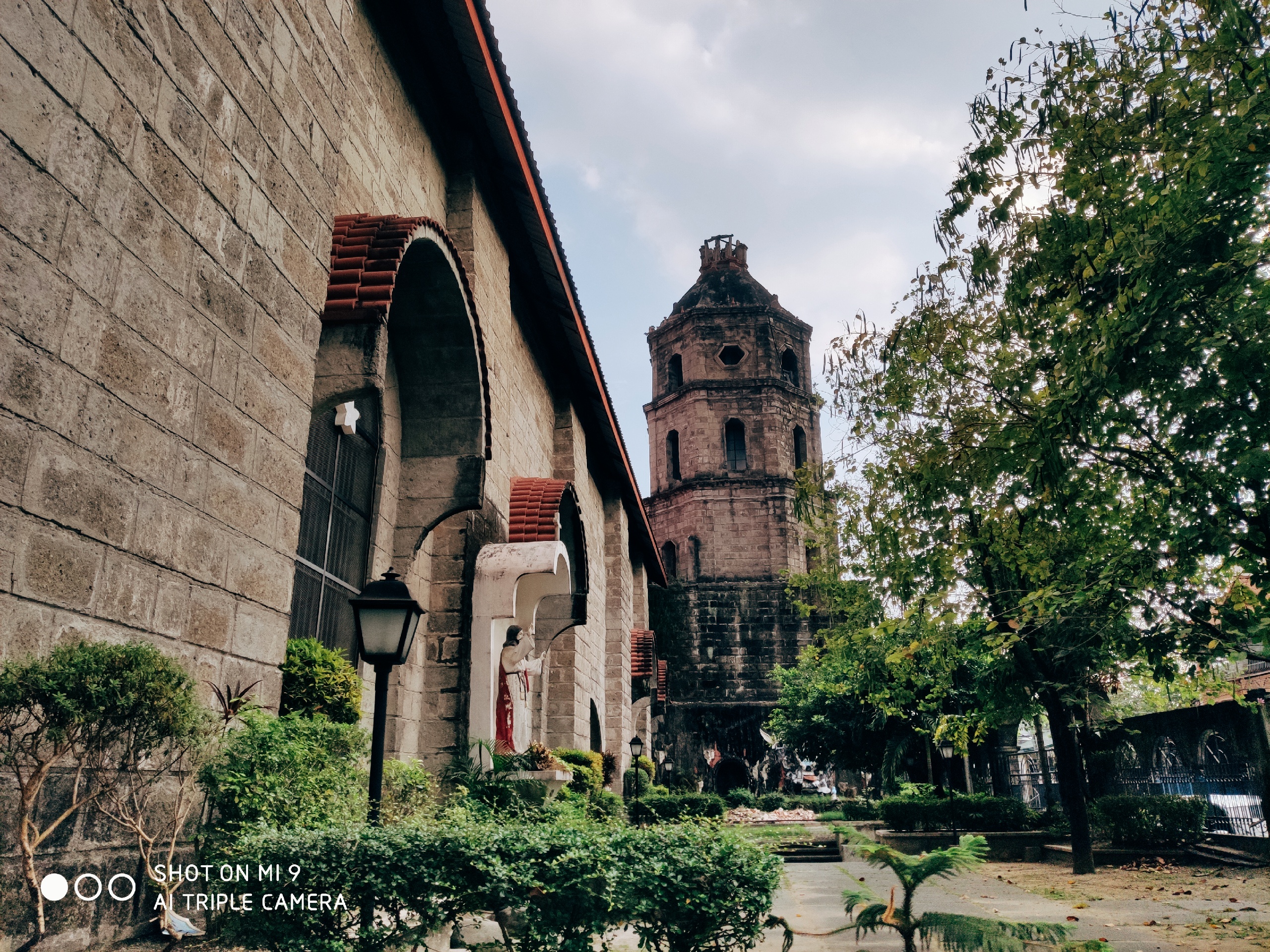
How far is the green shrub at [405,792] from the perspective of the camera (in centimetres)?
575

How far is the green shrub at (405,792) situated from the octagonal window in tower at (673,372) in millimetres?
30495

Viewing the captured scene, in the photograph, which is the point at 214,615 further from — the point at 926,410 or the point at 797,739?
the point at 797,739

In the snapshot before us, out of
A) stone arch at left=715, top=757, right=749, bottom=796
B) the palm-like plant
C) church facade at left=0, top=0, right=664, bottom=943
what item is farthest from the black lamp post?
stone arch at left=715, top=757, right=749, bottom=796

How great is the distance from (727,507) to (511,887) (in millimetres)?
29722

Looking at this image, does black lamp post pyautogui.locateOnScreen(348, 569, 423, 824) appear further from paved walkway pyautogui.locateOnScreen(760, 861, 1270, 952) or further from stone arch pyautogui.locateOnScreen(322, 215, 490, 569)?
stone arch pyautogui.locateOnScreen(322, 215, 490, 569)

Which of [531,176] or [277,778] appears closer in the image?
[277,778]

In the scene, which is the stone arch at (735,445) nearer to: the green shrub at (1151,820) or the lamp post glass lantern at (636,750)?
the lamp post glass lantern at (636,750)

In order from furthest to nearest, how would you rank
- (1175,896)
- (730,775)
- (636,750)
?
(730,775) < (636,750) < (1175,896)

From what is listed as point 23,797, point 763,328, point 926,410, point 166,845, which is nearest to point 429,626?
point 166,845

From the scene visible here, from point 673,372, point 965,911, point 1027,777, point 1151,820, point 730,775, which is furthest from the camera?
point 673,372

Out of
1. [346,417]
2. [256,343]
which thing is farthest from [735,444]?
[256,343]

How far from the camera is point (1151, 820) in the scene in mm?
14922

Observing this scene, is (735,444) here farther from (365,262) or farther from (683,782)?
(365,262)

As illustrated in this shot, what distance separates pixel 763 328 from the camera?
3497 cm
